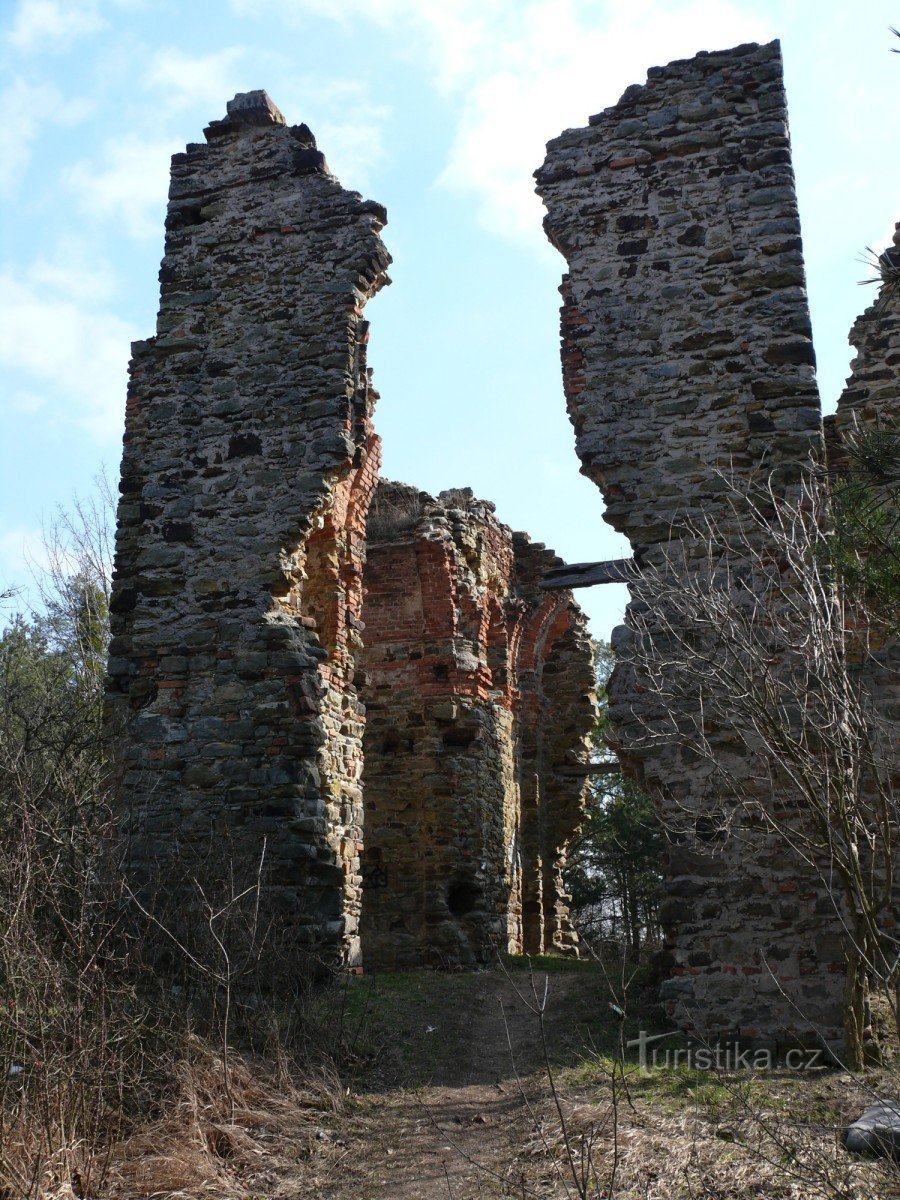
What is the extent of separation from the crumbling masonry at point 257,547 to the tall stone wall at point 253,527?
2 cm

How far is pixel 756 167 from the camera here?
8211 mm

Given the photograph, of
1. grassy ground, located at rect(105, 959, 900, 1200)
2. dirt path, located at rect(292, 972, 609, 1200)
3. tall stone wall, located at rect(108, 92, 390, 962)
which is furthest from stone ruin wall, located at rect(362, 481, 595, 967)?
grassy ground, located at rect(105, 959, 900, 1200)

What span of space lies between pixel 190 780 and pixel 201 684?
784 mm

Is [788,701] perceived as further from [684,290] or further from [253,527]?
[253,527]

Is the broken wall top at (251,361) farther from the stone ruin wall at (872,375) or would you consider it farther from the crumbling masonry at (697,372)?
the stone ruin wall at (872,375)

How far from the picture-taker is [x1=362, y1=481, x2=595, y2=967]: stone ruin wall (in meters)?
11.8

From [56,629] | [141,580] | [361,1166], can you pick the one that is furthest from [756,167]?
[56,629]

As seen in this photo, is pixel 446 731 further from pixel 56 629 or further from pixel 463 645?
pixel 56 629

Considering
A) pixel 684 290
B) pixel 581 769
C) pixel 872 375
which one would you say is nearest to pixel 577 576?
pixel 684 290

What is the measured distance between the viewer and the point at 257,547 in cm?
877

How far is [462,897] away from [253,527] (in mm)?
5356

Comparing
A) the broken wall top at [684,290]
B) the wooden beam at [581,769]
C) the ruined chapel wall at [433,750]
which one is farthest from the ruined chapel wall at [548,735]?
the broken wall top at [684,290]

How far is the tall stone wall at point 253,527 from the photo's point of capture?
27.0 feet

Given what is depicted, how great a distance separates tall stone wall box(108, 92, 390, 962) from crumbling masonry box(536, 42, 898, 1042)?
2.20 metres
